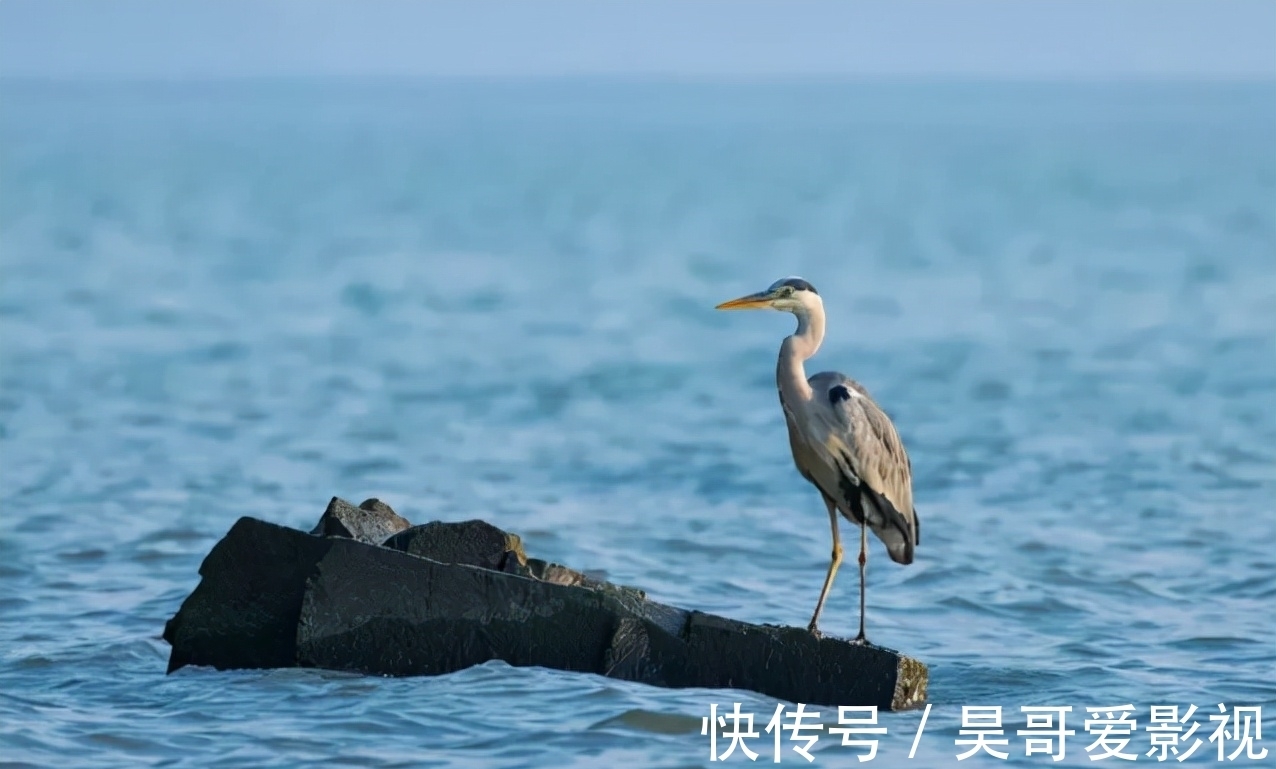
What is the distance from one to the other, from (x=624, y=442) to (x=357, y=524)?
36.0ft

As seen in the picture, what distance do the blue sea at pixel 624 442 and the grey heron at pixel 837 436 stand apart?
94 centimetres

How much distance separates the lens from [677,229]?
56500mm

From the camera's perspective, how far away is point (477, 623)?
33.3ft

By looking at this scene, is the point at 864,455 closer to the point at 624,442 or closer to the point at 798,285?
the point at 798,285

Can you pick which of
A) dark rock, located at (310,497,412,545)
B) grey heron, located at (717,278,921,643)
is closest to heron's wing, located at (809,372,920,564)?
grey heron, located at (717,278,921,643)

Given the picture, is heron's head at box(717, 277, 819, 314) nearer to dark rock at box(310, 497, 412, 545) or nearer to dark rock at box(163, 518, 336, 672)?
dark rock at box(310, 497, 412, 545)

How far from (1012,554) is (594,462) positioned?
16.9 ft

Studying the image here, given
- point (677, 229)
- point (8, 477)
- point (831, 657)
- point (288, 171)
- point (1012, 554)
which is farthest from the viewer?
point (288, 171)

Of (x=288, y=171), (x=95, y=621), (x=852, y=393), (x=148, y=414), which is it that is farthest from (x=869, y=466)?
(x=288, y=171)

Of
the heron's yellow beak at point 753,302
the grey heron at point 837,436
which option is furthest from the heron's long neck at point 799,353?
the heron's yellow beak at point 753,302

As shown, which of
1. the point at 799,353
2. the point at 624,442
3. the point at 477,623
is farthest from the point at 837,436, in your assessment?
the point at 624,442

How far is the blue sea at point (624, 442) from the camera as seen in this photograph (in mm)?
10234

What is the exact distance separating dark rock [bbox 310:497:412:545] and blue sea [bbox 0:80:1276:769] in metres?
0.67

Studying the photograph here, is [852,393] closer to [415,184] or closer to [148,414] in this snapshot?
[148,414]
